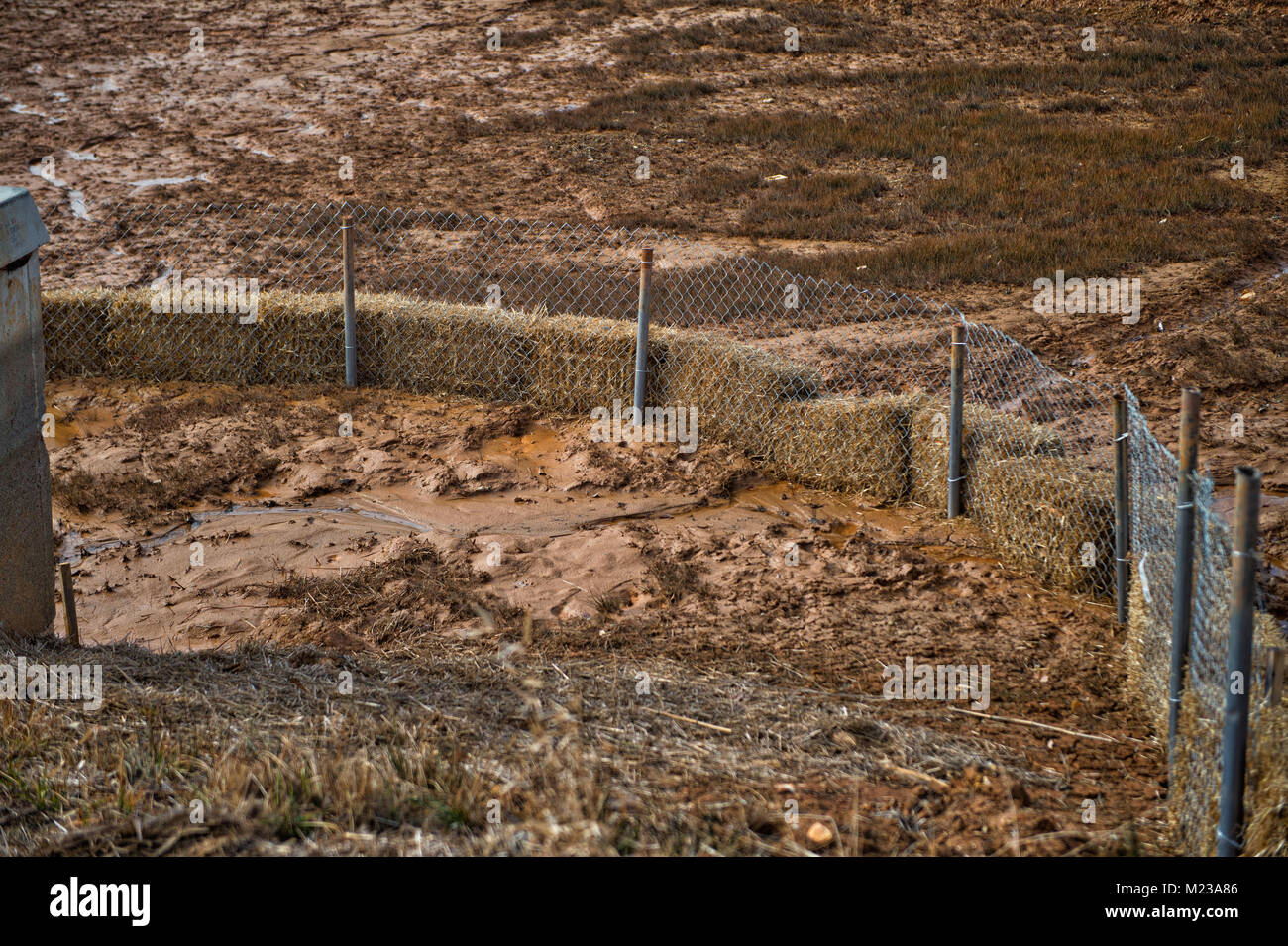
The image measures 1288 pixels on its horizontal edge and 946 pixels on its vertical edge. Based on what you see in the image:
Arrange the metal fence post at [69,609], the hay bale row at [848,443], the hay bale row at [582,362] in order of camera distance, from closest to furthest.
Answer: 1. the metal fence post at [69,609]
2. the hay bale row at [848,443]
3. the hay bale row at [582,362]

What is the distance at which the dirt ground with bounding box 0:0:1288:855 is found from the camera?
422cm

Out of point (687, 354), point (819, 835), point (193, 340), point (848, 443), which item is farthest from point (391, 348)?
point (819, 835)

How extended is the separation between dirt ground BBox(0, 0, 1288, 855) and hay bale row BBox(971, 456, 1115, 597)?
0.59 ft

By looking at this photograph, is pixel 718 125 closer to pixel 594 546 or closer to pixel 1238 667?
pixel 594 546

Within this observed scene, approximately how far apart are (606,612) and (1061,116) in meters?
13.1

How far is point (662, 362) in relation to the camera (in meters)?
9.33

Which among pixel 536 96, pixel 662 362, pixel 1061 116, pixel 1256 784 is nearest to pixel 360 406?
pixel 662 362

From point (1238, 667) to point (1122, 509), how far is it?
8.85 ft

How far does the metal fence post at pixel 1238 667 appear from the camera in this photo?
3.71 m

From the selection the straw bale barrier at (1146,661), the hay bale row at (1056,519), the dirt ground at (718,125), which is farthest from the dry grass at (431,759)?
the dirt ground at (718,125)

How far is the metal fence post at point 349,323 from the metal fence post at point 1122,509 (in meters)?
6.25

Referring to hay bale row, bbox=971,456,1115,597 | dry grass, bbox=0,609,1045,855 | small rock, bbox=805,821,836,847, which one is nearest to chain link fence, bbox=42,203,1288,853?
hay bale row, bbox=971,456,1115,597

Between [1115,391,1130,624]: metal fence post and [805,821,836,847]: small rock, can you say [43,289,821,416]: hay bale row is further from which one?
[805,821,836,847]: small rock

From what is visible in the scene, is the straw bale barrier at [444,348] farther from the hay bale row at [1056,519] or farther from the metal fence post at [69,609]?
the metal fence post at [69,609]
